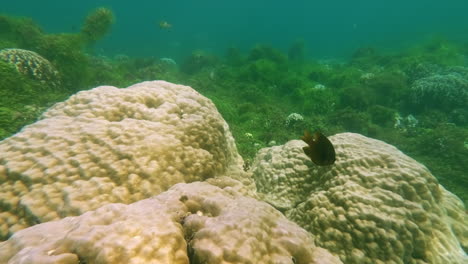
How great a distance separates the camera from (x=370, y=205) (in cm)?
292

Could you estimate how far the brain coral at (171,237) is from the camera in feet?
4.96

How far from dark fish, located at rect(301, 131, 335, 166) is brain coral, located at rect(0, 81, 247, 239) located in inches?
52.5

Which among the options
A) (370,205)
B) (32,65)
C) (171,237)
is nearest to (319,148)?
(370,205)

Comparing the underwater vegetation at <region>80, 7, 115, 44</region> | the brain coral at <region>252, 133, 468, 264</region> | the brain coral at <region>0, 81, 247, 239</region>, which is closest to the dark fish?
the brain coral at <region>252, 133, 468, 264</region>

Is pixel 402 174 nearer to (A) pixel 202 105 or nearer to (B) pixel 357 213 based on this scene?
(B) pixel 357 213

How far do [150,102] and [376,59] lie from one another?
2274 cm

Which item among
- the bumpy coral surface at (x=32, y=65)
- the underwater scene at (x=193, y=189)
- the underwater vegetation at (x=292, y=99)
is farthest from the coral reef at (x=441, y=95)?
the bumpy coral surface at (x=32, y=65)

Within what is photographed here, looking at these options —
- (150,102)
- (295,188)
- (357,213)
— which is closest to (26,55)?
(150,102)

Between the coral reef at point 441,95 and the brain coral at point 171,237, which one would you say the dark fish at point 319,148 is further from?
the coral reef at point 441,95

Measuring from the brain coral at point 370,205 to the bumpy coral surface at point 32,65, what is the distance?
315 inches

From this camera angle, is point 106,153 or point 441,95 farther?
point 441,95

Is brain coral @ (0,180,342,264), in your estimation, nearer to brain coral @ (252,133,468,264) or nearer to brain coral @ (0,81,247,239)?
brain coral @ (0,81,247,239)

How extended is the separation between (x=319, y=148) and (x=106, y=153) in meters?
2.37

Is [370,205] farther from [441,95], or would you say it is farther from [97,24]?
[97,24]
